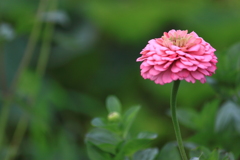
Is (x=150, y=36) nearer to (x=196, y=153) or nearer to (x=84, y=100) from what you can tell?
(x=84, y=100)

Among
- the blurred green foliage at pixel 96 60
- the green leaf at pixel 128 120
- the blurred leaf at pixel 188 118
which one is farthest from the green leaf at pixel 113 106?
the blurred green foliage at pixel 96 60

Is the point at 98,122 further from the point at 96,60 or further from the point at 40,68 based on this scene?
the point at 96,60

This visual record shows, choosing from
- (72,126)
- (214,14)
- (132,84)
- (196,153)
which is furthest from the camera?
(214,14)

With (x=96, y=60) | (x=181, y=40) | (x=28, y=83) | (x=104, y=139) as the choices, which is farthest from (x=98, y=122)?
(x=96, y=60)

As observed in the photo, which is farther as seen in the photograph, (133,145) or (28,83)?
(28,83)

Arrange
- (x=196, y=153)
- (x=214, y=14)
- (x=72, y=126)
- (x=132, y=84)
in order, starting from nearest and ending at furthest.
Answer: (x=196, y=153) < (x=72, y=126) < (x=132, y=84) < (x=214, y=14)

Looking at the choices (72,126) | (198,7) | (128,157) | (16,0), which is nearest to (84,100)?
(72,126)
